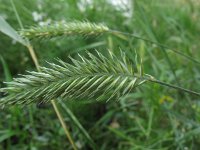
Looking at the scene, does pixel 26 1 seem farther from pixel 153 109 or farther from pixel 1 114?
Result: pixel 153 109

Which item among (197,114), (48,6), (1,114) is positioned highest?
(48,6)

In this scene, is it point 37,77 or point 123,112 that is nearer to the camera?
point 37,77

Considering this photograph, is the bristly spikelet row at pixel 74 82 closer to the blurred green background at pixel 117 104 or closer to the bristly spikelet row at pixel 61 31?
the bristly spikelet row at pixel 61 31

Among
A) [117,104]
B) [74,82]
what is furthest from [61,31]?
[117,104]

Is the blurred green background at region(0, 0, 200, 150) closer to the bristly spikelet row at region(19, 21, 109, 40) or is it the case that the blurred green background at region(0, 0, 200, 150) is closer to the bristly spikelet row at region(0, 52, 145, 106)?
the bristly spikelet row at region(19, 21, 109, 40)

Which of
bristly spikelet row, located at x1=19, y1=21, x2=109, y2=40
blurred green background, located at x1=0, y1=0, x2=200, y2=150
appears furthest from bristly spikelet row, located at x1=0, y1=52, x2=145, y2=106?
blurred green background, located at x1=0, y1=0, x2=200, y2=150

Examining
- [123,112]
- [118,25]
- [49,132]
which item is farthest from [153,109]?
[118,25]

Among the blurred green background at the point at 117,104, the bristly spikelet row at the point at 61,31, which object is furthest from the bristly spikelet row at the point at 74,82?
the blurred green background at the point at 117,104
